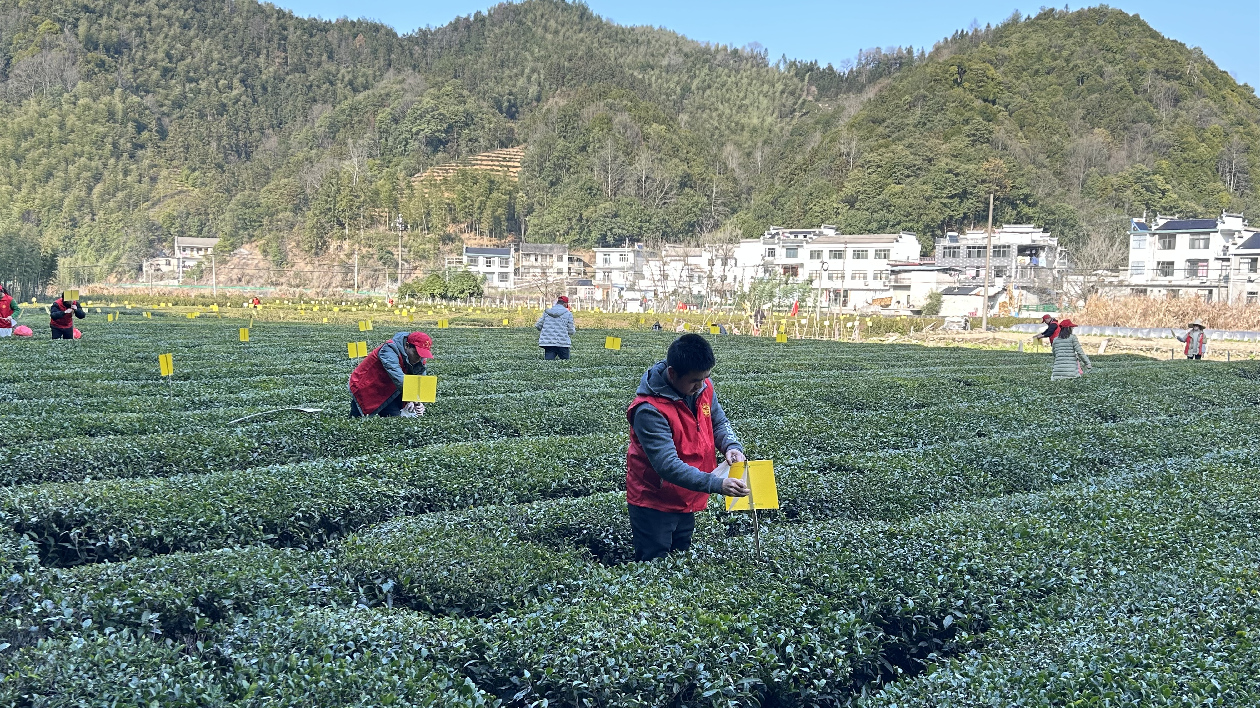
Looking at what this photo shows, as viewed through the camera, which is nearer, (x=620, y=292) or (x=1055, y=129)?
(x=620, y=292)

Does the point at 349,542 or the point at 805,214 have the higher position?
the point at 805,214

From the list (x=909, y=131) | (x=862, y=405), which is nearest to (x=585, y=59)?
(x=909, y=131)

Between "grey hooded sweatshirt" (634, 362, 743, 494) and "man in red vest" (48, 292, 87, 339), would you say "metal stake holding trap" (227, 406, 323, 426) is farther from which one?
"man in red vest" (48, 292, 87, 339)

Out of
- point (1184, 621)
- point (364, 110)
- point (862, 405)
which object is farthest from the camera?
point (364, 110)

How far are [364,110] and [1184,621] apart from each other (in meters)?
186

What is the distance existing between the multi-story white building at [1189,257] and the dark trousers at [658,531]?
77.1 meters

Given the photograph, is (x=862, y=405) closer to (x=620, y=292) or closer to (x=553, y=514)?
(x=553, y=514)

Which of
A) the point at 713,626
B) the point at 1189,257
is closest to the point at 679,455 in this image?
the point at 713,626

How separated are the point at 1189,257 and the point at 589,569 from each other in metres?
87.0

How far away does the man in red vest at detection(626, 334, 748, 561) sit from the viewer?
5617 mm

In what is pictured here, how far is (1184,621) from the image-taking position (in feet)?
17.7

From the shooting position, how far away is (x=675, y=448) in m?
5.79

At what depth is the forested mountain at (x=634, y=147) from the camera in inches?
4043

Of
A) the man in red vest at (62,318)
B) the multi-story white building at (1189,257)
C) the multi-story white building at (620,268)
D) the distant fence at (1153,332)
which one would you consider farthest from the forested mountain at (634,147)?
the man in red vest at (62,318)
